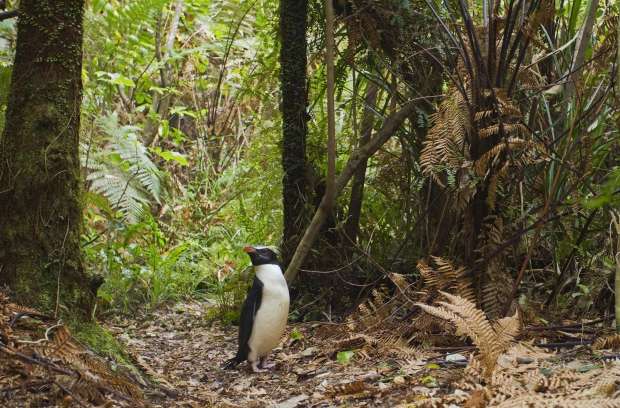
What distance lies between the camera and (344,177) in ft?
14.3

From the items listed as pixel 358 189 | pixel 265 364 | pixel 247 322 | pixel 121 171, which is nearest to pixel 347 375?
pixel 265 364

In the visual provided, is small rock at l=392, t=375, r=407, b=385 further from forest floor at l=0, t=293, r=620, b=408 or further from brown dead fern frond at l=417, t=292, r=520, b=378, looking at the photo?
brown dead fern frond at l=417, t=292, r=520, b=378

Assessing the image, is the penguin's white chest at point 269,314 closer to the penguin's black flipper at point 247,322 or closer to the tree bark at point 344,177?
the penguin's black flipper at point 247,322

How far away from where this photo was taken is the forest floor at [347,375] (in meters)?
2.22

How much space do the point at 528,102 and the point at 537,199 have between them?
0.61 metres


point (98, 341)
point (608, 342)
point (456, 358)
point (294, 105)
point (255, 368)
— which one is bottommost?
point (255, 368)

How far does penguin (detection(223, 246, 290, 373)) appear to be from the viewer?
3967mm

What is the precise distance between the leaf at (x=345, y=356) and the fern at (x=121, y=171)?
325 cm

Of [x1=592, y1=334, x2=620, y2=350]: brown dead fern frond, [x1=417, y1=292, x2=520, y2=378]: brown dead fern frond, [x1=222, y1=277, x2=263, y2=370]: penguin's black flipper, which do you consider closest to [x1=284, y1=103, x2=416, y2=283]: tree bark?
[x1=222, y1=277, x2=263, y2=370]: penguin's black flipper

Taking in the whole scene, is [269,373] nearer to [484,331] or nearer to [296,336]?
[296,336]

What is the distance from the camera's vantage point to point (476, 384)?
2.34 meters

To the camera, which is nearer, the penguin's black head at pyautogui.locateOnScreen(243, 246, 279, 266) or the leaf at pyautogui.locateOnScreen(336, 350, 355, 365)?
the leaf at pyautogui.locateOnScreen(336, 350, 355, 365)

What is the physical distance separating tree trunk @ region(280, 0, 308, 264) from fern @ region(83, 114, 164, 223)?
1.99m

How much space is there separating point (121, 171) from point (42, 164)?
3.93 m
